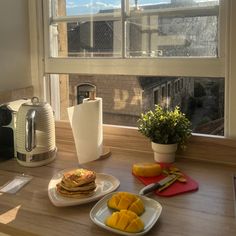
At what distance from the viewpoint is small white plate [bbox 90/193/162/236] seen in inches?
33.3

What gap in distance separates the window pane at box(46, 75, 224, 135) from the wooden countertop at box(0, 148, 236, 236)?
0.77 feet

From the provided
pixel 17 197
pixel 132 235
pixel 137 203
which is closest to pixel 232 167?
pixel 137 203

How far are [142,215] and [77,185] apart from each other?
213mm

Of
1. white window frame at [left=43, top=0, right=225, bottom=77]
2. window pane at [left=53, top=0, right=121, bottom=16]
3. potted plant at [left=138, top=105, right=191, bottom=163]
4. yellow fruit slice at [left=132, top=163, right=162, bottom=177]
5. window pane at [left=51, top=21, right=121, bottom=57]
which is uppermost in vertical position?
window pane at [left=53, top=0, right=121, bottom=16]

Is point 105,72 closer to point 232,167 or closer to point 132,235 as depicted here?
point 232,167

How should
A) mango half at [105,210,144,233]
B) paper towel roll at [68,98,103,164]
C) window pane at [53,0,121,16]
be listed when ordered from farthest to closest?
window pane at [53,0,121,16], paper towel roll at [68,98,103,164], mango half at [105,210,144,233]

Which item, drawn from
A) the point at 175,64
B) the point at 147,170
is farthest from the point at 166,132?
the point at 175,64

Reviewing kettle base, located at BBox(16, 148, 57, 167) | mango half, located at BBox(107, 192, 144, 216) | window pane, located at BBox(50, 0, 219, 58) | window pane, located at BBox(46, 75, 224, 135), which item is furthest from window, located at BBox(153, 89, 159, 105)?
mango half, located at BBox(107, 192, 144, 216)

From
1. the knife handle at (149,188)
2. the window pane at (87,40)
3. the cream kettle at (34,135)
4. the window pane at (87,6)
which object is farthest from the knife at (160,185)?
the window pane at (87,6)

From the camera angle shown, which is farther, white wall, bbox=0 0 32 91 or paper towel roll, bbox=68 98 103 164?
white wall, bbox=0 0 32 91

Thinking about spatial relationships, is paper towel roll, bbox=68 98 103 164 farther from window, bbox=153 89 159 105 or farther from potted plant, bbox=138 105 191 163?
window, bbox=153 89 159 105

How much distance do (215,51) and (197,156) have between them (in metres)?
0.42

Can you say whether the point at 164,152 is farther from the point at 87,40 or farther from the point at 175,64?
the point at 87,40

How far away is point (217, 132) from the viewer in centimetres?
140
